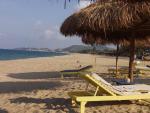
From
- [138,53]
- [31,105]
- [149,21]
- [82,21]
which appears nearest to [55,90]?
[31,105]

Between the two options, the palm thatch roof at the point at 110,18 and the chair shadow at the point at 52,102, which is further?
the chair shadow at the point at 52,102

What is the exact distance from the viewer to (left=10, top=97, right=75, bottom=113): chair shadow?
722cm

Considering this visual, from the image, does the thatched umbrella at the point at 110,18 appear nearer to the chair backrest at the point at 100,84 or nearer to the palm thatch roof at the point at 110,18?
the palm thatch roof at the point at 110,18

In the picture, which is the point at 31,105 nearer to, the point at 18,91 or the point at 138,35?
the point at 18,91

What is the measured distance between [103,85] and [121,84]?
0.91 metres

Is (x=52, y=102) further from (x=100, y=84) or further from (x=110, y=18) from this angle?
(x=110, y=18)

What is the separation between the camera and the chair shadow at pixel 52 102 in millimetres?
7223

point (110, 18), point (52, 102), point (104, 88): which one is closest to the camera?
point (104, 88)

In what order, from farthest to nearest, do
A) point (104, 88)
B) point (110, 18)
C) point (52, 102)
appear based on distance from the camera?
point (52, 102) → point (110, 18) → point (104, 88)

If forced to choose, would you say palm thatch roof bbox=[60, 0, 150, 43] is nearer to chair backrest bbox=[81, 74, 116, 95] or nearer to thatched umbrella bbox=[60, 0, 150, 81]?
thatched umbrella bbox=[60, 0, 150, 81]

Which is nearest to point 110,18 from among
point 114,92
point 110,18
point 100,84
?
point 110,18

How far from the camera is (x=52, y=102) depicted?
7.75 meters

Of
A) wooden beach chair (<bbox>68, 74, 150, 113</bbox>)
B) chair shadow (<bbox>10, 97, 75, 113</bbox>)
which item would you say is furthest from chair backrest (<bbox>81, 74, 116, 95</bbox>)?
chair shadow (<bbox>10, 97, 75, 113</bbox>)

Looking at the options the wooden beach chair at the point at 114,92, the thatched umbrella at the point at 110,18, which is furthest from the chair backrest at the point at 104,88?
the thatched umbrella at the point at 110,18
